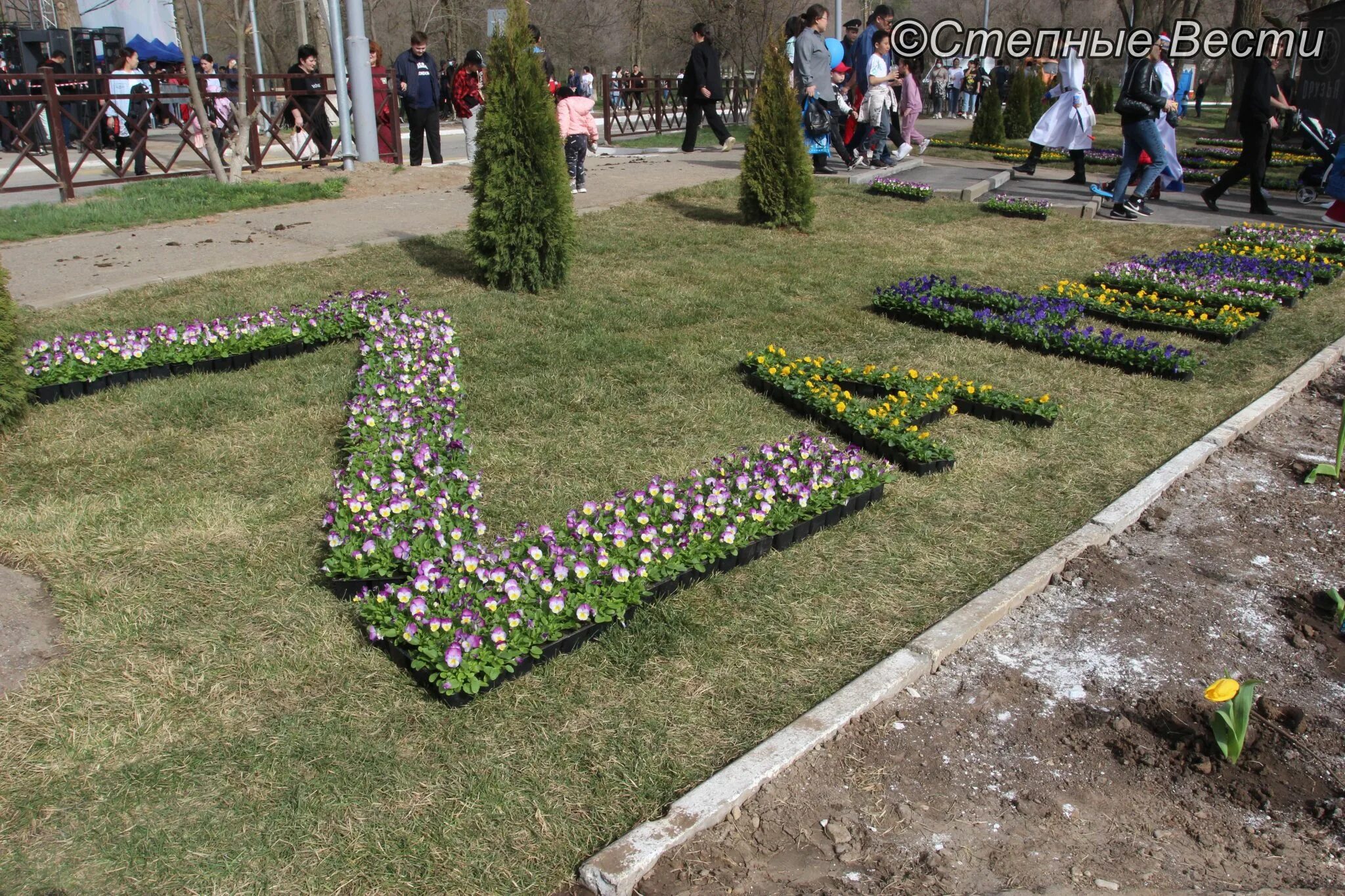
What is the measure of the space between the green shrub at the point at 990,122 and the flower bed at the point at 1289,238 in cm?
897

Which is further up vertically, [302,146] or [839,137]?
[839,137]

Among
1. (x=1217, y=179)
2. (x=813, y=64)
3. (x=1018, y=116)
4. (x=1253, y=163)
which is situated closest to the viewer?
(x=1253, y=163)

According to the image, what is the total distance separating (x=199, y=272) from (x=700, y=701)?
6790 millimetres

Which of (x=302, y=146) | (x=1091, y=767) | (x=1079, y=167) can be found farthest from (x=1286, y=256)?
(x=302, y=146)

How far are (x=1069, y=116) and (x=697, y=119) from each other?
6.46 meters

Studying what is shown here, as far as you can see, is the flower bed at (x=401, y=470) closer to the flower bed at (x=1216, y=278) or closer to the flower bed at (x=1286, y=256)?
the flower bed at (x=1216, y=278)

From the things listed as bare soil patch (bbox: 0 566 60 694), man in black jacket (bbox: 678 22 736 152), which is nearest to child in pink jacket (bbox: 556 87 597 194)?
man in black jacket (bbox: 678 22 736 152)

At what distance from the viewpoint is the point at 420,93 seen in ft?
49.1

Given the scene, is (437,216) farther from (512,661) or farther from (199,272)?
(512,661)

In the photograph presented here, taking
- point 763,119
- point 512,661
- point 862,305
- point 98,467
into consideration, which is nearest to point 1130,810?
point 512,661

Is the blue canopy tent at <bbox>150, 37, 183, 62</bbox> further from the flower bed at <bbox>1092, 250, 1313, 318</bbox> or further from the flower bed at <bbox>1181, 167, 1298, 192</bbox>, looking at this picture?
the flower bed at <bbox>1092, 250, 1313, 318</bbox>

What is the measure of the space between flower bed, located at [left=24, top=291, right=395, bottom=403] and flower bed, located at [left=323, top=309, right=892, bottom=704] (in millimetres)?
1416

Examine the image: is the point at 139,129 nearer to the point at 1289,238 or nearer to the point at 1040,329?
the point at 1040,329

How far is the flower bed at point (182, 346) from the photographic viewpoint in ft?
19.1
